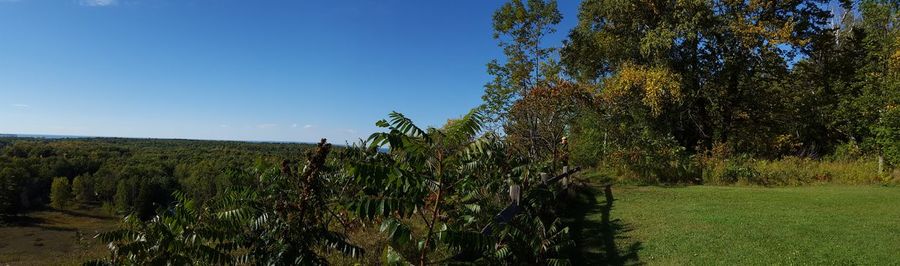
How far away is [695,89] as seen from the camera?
68.2ft

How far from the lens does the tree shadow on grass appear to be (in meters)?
7.27

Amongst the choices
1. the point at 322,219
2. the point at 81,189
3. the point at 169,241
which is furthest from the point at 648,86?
the point at 81,189

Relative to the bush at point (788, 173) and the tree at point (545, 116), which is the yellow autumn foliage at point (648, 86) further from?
the bush at point (788, 173)

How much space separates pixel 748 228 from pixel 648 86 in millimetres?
11776

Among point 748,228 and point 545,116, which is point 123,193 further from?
point 748,228

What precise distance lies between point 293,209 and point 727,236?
6.74 meters

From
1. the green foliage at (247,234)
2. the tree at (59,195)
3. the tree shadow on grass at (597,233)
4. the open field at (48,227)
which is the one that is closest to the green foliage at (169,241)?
the green foliage at (247,234)

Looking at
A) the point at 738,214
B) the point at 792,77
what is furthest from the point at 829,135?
the point at 738,214

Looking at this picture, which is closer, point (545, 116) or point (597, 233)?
point (597, 233)

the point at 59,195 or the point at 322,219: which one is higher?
the point at 322,219

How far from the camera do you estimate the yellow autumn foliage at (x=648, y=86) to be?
18.9 metres

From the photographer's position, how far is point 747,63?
64.3 ft

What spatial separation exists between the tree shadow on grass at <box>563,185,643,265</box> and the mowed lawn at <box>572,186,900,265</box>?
2cm

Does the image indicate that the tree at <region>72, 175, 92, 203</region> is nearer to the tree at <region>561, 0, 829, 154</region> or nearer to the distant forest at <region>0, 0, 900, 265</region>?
the distant forest at <region>0, 0, 900, 265</region>
